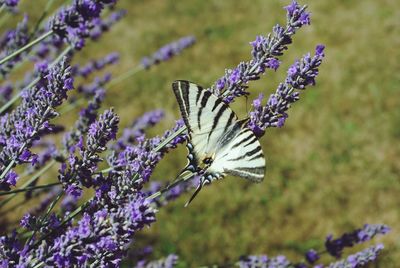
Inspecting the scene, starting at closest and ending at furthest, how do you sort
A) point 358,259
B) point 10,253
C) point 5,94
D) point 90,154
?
1. point 10,253
2. point 90,154
3. point 358,259
4. point 5,94

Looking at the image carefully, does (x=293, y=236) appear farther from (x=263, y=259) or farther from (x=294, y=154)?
(x=263, y=259)

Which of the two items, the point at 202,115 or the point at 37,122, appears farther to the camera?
the point at 202,115

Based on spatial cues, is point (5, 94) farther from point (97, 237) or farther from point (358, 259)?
point (358, 259)

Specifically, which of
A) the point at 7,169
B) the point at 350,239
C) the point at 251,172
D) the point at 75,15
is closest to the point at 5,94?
the point at 75,15

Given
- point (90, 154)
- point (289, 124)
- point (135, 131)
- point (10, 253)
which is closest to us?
point (10, 253)

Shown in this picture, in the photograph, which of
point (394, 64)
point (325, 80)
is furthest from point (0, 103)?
point (394, 64)

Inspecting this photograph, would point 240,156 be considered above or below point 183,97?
below
